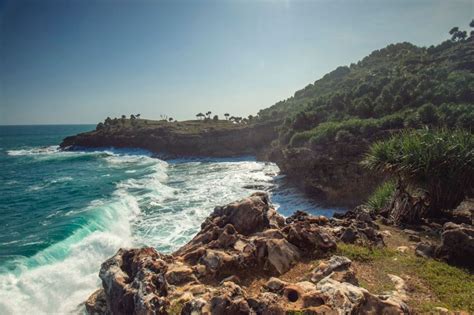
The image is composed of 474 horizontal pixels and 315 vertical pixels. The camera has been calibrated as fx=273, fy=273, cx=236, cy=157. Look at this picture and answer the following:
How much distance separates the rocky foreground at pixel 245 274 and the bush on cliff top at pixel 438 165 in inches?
162

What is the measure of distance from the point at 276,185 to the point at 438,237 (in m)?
22.4

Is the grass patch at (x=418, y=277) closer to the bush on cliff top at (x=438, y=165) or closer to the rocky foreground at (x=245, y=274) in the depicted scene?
the rocky foreground at (x=245, y=274)

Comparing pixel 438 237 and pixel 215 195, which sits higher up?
pixel 438 237

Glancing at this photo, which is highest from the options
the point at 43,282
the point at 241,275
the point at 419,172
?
the point at 419,172

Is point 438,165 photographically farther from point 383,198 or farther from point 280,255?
point 280,255

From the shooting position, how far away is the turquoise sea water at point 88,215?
13930 millimetres

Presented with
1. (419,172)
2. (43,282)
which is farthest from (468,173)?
(43,282)

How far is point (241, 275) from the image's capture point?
868 cm

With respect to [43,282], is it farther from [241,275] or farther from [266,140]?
[266,140]

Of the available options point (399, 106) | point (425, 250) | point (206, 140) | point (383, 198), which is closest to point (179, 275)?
point (425, 250)

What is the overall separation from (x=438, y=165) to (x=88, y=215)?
24345 mm

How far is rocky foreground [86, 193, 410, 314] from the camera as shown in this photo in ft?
19.8

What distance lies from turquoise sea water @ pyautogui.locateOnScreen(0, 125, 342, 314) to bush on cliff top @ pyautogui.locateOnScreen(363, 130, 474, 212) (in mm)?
11321

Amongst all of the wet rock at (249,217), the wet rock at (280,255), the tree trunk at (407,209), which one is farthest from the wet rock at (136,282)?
the tree trunk at (407,209)
